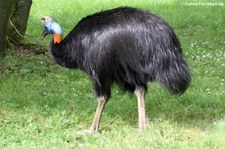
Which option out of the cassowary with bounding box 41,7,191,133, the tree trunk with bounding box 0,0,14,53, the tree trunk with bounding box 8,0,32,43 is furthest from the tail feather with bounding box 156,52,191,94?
the tree trunk with bounding box 8,0,32,43

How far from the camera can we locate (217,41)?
9359mm

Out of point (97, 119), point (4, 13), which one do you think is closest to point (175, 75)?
point (97, 119)

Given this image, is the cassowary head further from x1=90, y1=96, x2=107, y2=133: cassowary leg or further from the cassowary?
x1=90, y1=96, x2=107, y2=133: cassowary leg

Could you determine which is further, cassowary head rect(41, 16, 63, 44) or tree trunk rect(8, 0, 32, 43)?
tree trunk rect(8, 0, 32, 43)

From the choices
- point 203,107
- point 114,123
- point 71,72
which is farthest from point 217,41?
point 114,123

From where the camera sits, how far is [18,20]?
331 inches

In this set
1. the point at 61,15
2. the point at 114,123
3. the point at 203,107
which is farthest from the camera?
the point at 61,15

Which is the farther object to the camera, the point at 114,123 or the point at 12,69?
the point at 12,69

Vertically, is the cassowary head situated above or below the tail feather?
above

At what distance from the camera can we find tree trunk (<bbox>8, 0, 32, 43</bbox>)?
27.2 ft

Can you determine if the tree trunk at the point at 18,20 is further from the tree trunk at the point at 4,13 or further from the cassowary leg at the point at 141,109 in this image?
the cassowary leg at the point at 141,109

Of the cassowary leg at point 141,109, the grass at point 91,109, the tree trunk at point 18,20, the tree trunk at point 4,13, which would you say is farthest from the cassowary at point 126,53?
the tree trunk at point 18,20

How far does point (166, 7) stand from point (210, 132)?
26.8 feet

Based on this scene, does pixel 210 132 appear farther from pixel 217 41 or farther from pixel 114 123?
pixel 217 41
